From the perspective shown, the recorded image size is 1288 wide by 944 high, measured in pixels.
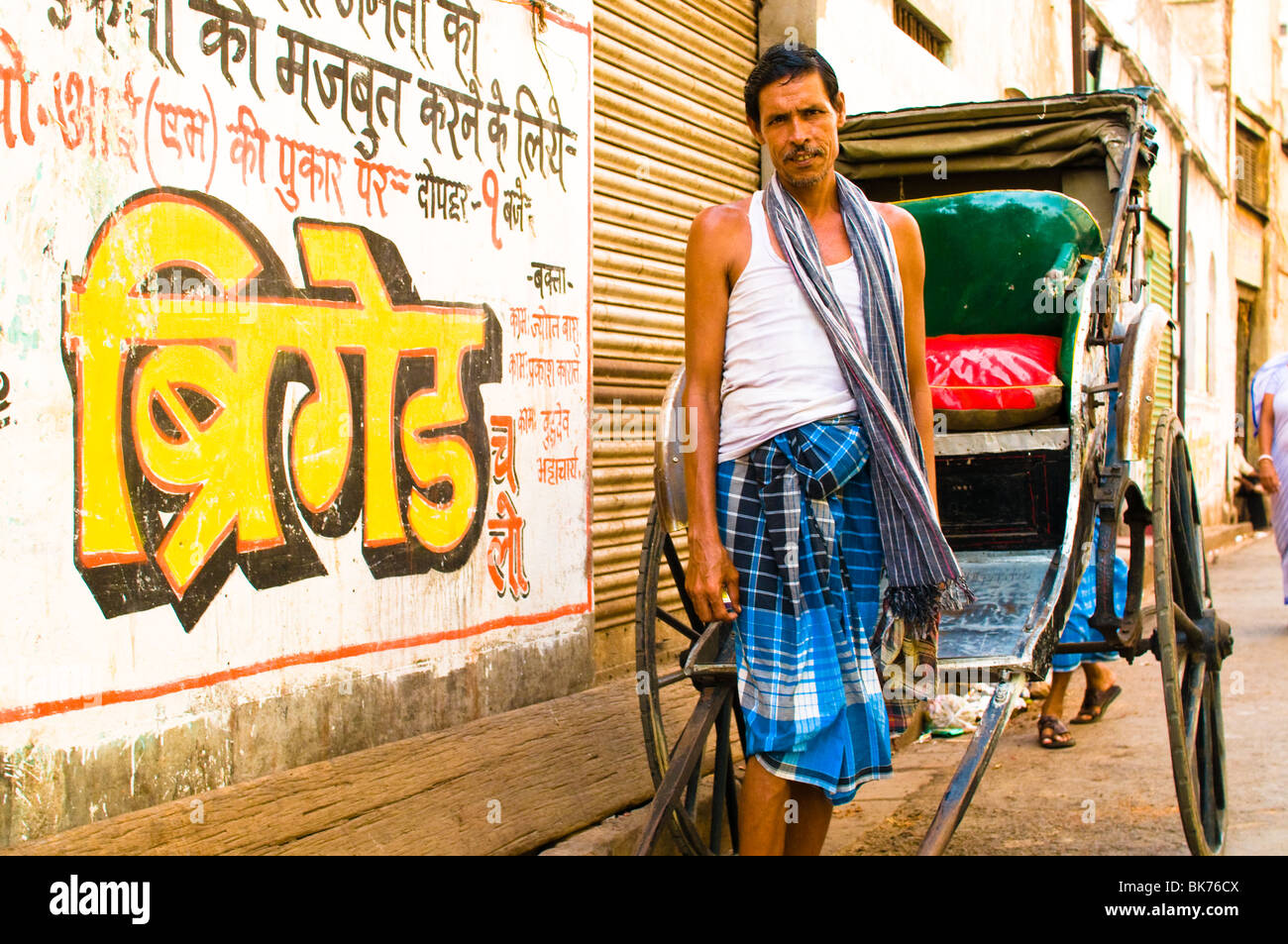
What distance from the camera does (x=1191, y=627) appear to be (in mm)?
4090

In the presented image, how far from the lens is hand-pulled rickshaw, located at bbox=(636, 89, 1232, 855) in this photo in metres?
3.41

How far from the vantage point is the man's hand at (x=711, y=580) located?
2.70m

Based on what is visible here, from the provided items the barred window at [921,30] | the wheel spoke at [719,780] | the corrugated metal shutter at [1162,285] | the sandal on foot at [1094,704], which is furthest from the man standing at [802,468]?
the corrugated metal shutter at [1162,285]

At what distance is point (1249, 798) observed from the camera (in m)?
4.67

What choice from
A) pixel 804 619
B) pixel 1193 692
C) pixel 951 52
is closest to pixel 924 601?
pixel 804 619

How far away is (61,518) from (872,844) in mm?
2870

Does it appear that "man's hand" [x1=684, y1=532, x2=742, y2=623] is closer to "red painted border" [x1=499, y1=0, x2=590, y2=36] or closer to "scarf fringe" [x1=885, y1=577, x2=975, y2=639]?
"scarf fringe" [x1=885, y1=577, x2=975, y2=639]

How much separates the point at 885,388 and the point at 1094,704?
3.83m

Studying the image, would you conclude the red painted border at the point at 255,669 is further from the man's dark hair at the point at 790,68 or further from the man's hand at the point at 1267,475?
the man's hand at the point at 1267,475

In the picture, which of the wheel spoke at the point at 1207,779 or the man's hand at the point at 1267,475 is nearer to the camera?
the wheel spoke at the point at 1207,779

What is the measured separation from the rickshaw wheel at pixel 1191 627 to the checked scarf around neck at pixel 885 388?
3.88 ft

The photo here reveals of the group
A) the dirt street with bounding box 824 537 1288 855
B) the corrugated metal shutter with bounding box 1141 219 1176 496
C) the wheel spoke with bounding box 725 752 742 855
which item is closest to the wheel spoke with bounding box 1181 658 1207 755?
the dirt street with bounding box 824 537 1288 855

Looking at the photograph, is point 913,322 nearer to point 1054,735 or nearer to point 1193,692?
point 1193,692
